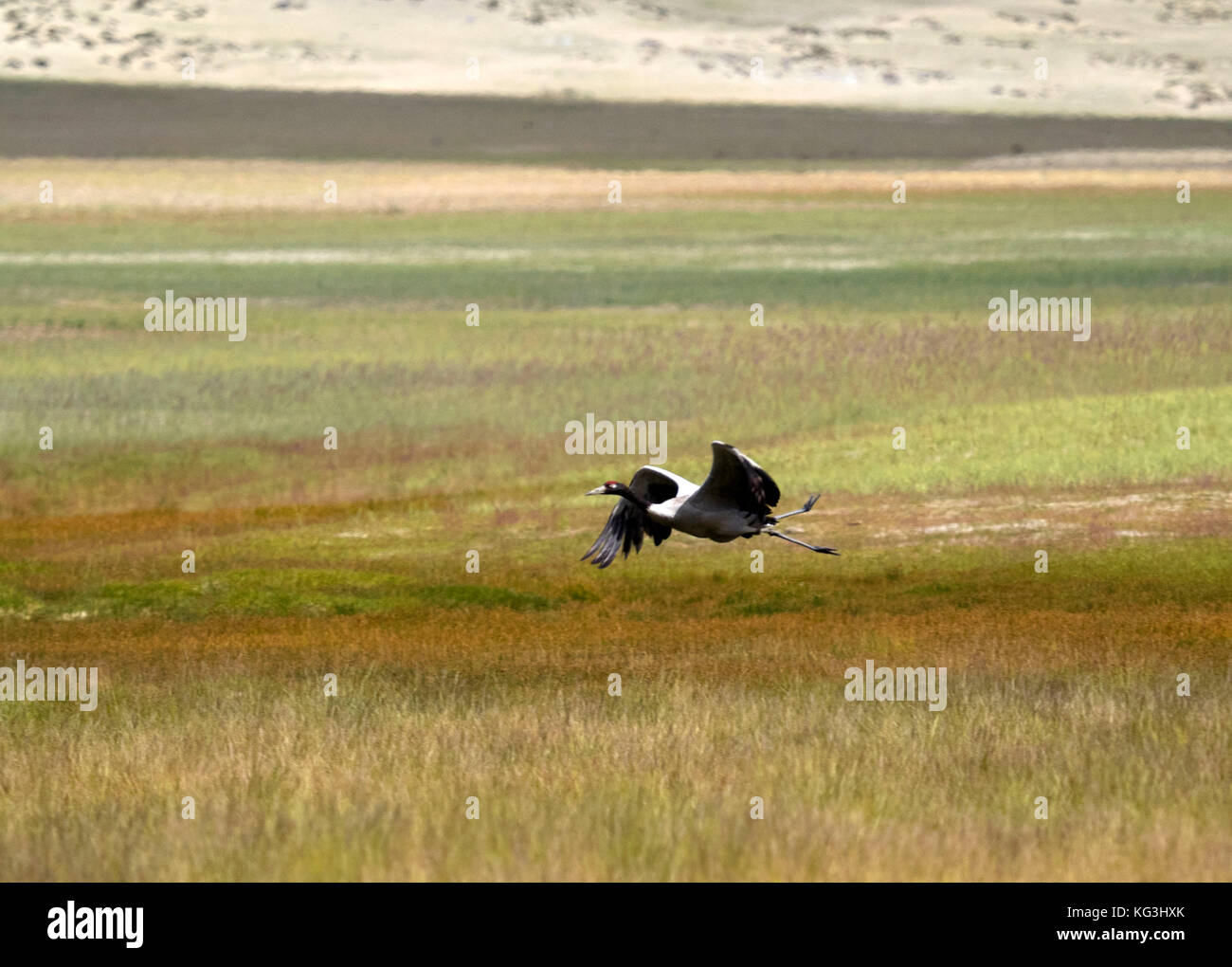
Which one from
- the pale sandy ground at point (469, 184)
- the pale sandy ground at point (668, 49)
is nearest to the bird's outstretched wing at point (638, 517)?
the pale sandy ground at point (469, 184)

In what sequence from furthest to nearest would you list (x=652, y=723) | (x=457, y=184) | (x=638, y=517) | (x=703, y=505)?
(x=457, y=184)
(x=638, y=517)
(x=652, y=723)
(x=703, y=505)

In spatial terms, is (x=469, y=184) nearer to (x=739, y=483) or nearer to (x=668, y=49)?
(x=668, y=49)

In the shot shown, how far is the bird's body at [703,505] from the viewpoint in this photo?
12.5 metres

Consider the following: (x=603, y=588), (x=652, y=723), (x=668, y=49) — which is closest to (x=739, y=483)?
(x=652, y=723)

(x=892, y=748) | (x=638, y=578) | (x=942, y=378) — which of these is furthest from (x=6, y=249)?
(x=892, y=748)

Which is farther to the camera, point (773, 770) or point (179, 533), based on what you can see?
point (179, 533)

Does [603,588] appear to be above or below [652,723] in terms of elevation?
below

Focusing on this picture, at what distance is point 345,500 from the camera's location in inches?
1150

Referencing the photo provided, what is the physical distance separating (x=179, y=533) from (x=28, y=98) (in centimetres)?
10334

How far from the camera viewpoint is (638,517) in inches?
573

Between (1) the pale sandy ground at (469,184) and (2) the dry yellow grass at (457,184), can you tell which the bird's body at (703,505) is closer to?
(2) the dry yellow grass at (457,184)

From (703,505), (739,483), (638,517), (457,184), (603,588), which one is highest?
(457,184)

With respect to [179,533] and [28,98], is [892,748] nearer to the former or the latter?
[179,533]

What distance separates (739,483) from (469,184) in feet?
288
